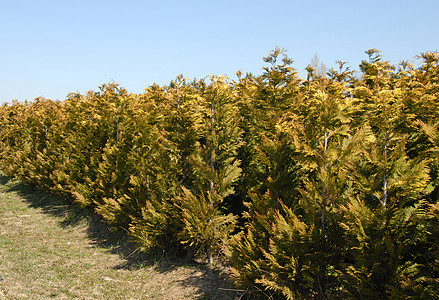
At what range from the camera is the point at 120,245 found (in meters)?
10.7

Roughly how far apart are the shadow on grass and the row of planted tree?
0.44 metres

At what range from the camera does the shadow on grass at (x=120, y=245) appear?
24.2 feet

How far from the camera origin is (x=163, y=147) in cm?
895

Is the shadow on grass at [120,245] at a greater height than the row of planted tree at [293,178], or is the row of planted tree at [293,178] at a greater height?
the row of planted tree at [293,178]

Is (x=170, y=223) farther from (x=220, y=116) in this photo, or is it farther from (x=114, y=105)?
(x=114, y=105)

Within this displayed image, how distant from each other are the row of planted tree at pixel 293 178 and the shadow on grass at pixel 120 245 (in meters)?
0.44

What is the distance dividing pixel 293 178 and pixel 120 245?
6.94 m

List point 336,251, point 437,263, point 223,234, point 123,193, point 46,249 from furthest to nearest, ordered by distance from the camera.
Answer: point 123,193 → point 46,249 → point 223,234 → point 336,251 → point 437,263

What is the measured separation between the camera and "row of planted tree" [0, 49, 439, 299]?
14.4 ft

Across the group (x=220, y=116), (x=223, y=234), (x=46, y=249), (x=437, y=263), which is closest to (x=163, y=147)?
(x=220, y=116)

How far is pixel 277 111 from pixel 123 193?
6.52 m

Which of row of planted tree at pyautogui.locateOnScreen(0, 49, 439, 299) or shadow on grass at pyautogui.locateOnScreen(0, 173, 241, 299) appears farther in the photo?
shadow on grass at pyautogui.locateOnScreen(0, 173, 241, 299)

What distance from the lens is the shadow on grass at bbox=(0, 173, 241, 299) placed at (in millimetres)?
7370

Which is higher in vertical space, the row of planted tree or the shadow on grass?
the row of planted tree
